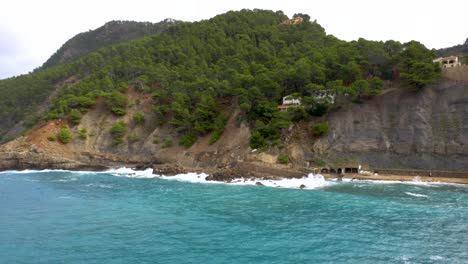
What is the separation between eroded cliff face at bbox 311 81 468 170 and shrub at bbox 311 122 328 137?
3.33 feet

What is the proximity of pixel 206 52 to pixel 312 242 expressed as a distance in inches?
2692

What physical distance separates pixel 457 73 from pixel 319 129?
20.9 meters

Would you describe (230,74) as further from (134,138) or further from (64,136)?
(64,136)

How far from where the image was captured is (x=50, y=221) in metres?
26.8

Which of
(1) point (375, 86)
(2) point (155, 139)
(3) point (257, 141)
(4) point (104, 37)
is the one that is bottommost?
(3) point (257, 141)

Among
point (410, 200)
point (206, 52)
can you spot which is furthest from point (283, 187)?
point (206, 52)

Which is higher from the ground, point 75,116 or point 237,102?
point 237,102

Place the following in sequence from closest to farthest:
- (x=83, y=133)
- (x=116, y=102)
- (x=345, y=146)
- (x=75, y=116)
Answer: (x=345, y=146) → (x=83, y=133) → (x=75, y=116) → (x=116, y=102)

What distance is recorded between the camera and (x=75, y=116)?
70.5 m

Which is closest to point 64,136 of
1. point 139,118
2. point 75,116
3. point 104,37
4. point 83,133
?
point 83,133

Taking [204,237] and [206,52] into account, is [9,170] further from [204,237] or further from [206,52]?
[204,237]

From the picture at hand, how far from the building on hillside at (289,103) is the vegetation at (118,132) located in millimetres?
30515

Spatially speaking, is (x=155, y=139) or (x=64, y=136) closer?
(x=155, y=139)

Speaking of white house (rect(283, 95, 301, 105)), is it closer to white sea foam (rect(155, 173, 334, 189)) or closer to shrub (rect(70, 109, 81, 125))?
white sea foam (rect(155, 173, 334, 189))
